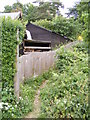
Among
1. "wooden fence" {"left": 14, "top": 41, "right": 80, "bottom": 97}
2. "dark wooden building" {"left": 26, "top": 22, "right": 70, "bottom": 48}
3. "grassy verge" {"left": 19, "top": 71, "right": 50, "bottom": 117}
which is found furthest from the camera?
"dark wooden building" {"left": 26, "top": 22, "right": 70, "bottom": 48}

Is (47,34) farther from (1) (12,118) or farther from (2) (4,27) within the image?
(1) (12,118)

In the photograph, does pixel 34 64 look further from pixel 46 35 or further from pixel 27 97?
pixel 46 35

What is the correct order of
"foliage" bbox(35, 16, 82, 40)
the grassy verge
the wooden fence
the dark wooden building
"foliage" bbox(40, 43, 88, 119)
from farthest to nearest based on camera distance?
"foliage" bbox(35, 16, 82, 40) → the dark wooden building → the wooden fence → the grassy verge → "foliage" bbox(40, 43, 88, 119)

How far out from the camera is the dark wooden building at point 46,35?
11141mm

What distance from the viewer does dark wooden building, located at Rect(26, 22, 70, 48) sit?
11141 millimetres

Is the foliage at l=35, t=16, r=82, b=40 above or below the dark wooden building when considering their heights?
above

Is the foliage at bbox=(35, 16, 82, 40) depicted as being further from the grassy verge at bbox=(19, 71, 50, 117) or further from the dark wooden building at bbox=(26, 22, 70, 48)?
the grassy verge at bbox=(19, 71, 50, 117)

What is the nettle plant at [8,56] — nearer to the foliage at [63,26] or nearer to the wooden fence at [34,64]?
the wooden fence at [34,64]

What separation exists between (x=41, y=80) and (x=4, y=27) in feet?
8.44

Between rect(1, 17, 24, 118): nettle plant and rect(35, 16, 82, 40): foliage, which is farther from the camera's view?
rect(35, 16, 82, 40): foliage

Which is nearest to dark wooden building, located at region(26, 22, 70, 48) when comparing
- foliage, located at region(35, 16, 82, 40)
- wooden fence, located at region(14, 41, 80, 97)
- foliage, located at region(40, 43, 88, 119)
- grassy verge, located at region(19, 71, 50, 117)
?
foliage, located at region(35, 16, 82, 40)

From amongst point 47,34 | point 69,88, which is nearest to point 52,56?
point 69,88

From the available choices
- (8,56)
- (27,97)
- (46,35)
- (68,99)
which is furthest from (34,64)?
→ (46,35)

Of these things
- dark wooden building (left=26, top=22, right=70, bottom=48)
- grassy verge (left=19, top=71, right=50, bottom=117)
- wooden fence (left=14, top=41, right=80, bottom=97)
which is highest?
dark wooden building (left=26, top=22, right=70, bottom=48)
